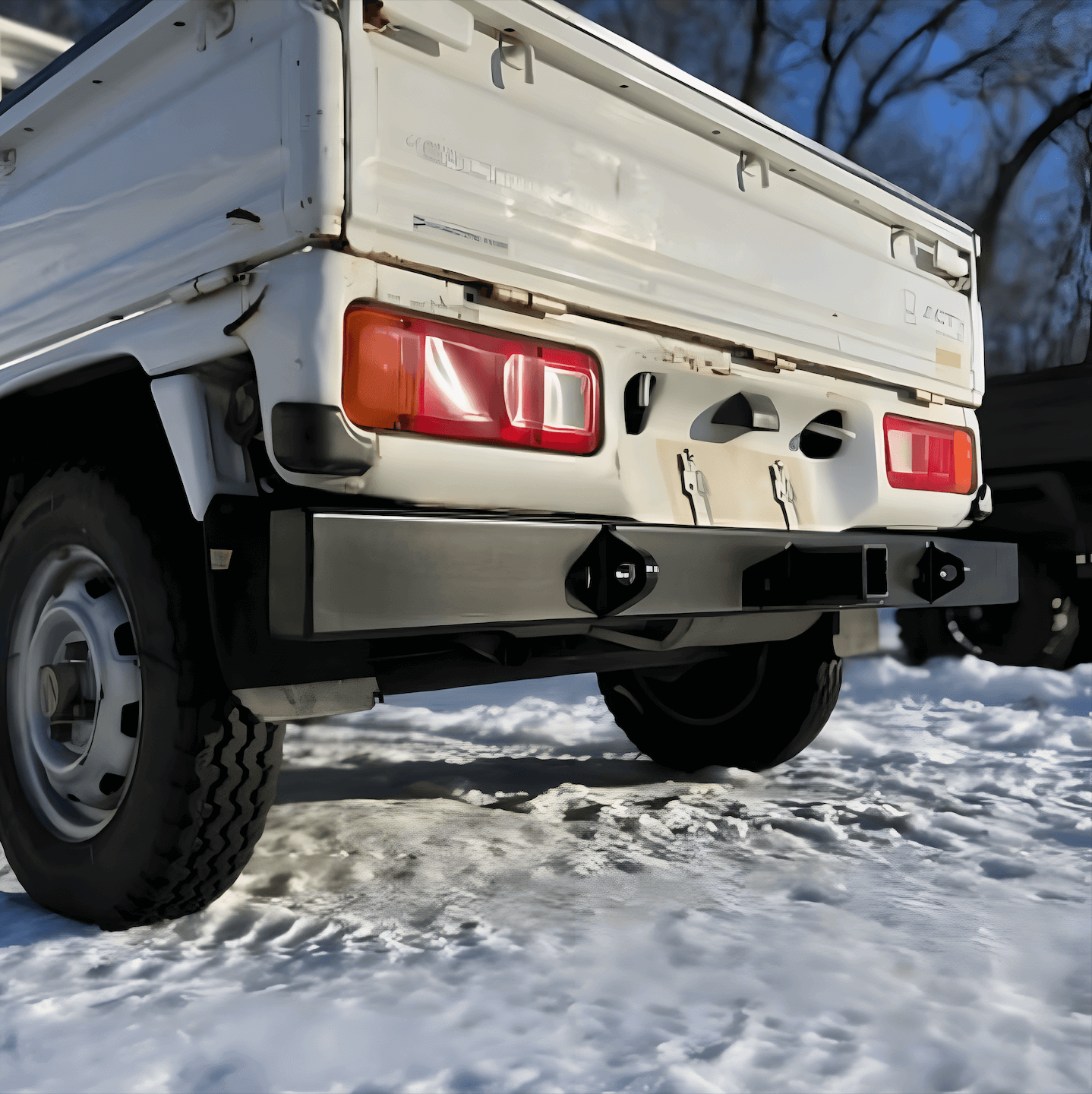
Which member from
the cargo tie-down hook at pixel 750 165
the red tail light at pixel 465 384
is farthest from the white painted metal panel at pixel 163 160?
the cargo tie-down hook at pixel 750 165

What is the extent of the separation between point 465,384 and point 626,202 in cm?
62

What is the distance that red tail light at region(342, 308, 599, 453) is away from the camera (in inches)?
74.2

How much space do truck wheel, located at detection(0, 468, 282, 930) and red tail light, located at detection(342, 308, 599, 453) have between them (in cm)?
62

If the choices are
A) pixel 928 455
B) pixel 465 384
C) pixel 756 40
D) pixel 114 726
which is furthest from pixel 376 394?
pixel 756 40

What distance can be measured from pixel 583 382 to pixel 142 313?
36.8 inches

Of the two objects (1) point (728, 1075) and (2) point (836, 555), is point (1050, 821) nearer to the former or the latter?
(2) point (836, 555)

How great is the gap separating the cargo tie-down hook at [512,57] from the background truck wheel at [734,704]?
189cm

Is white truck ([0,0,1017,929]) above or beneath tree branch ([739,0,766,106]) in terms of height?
beneath

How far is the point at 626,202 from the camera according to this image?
2295 millimetres

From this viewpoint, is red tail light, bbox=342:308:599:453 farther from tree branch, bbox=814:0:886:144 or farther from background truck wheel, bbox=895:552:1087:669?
tree branch, bbox=814:0:886:144

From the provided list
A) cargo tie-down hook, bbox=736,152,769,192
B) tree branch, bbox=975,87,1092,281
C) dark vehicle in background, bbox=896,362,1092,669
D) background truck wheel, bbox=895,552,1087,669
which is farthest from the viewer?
tree branch, bbox=975,87,1092,281

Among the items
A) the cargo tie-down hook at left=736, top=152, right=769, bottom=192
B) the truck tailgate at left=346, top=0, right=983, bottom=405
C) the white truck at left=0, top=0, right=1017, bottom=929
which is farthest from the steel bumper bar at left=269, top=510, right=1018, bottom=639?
the cargo tie-down hook at left=736, top=152, right=769, bottom=192

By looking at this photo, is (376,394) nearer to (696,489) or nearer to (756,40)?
(696,489)

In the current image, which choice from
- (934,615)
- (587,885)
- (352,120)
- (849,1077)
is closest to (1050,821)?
(587,885)
